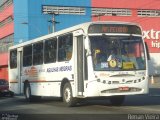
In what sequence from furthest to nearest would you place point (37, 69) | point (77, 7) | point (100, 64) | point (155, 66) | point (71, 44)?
1. point (155, 66)
2. point (77, 7)
3. point (37, 69)
4. point (71, 44)
5. point (100, 64)

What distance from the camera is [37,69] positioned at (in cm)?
2477

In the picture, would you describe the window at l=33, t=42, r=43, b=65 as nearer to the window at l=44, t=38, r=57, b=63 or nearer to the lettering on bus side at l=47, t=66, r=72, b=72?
the window at l=44, t=38, r=57, b=63

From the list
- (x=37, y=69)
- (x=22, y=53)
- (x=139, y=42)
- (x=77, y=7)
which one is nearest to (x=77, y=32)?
(x=139, y=42)

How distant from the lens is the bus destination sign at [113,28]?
754 inches

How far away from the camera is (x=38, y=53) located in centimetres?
2459

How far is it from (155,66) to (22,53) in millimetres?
52918

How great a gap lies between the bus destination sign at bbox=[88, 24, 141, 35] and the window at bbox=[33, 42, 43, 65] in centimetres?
548

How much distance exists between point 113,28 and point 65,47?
2.54m

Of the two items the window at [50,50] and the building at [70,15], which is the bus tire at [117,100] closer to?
the window at [50,50]

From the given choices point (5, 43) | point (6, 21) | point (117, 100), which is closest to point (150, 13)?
point (6, 21)

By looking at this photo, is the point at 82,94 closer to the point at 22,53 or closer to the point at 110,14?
the point at 22,53

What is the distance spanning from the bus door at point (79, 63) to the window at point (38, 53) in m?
4.63

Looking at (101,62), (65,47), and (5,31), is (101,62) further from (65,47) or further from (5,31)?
(5,31)

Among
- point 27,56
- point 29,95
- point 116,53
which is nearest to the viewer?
point 116,53
